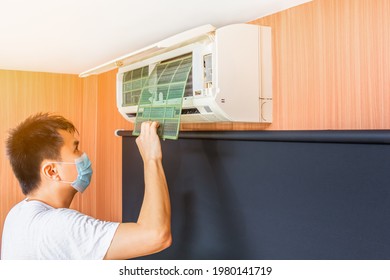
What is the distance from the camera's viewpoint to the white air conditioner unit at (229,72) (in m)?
1.39

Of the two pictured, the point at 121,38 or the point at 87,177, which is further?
the point at 121,38

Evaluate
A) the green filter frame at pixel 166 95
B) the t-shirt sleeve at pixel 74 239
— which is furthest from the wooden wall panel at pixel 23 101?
the t-shirt sleeve at pixel 74 239

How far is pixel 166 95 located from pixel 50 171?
0.54m

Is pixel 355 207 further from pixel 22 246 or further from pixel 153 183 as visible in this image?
pixel 22 246

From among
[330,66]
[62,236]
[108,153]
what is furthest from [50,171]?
[108,153]

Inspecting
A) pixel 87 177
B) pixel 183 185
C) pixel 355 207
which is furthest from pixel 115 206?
pixel 355 207

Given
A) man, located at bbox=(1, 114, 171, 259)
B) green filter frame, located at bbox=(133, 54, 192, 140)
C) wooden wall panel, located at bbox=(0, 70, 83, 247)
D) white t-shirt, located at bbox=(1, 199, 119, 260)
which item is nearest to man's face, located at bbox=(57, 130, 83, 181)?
man, located at bbox=(1, 114, 171, 259)

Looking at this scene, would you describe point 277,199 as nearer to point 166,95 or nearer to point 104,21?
point 166,95

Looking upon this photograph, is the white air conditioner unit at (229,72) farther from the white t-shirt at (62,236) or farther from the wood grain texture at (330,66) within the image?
the white t-shirt at (62,236)

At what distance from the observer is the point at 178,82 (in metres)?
1.54

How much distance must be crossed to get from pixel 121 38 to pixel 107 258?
3.47ft

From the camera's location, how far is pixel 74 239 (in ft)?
3.75
